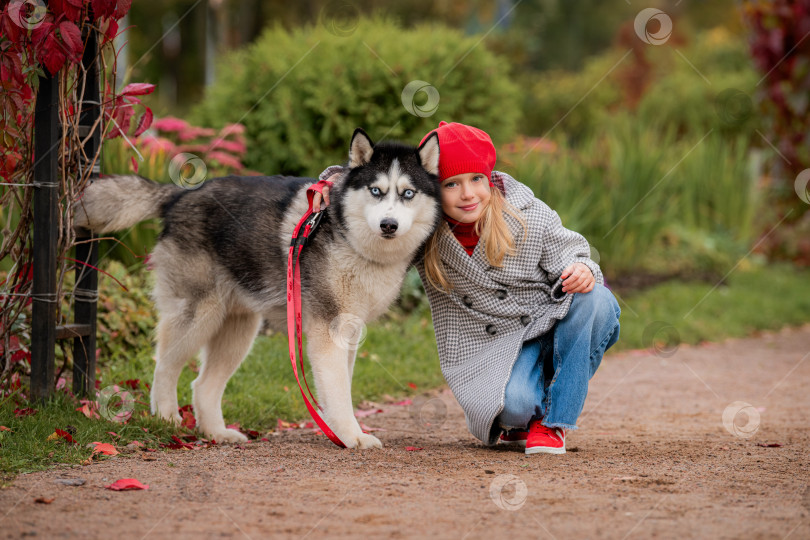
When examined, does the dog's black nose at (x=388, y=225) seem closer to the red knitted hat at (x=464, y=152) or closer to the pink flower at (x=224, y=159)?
the red knitted hat at (x=464, y=152)

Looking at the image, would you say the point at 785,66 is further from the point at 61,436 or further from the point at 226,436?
the point at 61,436

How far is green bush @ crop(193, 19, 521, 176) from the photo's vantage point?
746 cm

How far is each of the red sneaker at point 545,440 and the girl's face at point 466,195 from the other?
1043 millimetres

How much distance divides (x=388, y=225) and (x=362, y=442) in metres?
1.05

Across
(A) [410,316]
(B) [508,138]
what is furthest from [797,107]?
(A) [410,316]

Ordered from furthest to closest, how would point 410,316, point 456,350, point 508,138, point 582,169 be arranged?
point 582,169 < point 508,138 < point 410,316 < point 456,350

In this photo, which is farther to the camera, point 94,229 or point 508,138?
point 508,138

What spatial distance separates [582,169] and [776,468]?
21.1 feet

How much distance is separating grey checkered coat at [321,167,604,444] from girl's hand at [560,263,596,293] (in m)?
0.06

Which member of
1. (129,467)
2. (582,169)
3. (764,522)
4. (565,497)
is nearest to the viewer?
(764,522)

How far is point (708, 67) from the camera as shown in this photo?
21.5m

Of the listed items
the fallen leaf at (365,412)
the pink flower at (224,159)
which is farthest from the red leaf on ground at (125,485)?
the pink flower at (224,159)

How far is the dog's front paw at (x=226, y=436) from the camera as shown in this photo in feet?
13.4

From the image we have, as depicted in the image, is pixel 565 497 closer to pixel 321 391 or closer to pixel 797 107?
pixel 321 391
